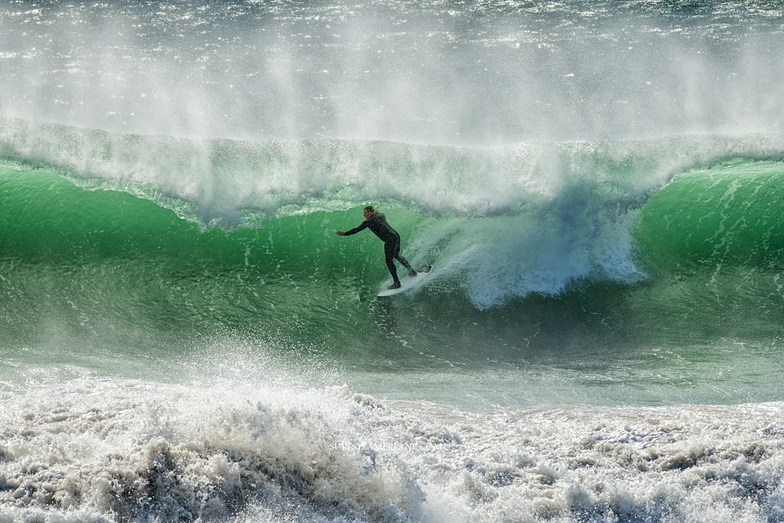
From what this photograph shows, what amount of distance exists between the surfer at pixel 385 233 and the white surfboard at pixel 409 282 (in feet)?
0.23

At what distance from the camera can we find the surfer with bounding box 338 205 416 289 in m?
9.07

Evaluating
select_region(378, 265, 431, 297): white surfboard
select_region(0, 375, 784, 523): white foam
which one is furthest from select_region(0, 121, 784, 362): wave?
select_region(0, 375, 784, 523): white foam

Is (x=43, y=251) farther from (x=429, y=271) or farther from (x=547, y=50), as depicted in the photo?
(x=547, y=50)

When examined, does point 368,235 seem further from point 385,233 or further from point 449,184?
point 449,184

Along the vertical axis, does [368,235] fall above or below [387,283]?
above

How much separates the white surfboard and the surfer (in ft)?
0.23

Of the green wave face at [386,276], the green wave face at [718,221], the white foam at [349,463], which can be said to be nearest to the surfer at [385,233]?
the green wave face at [386,276]

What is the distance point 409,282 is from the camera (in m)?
9.39

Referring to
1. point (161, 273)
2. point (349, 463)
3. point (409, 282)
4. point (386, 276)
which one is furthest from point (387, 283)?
point (349, 463)

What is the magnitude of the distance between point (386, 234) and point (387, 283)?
2.02ft

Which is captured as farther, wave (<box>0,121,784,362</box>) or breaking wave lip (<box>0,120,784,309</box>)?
breaking wave lip (<box>0,120,784,309</box>)

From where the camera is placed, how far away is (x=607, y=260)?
972cm

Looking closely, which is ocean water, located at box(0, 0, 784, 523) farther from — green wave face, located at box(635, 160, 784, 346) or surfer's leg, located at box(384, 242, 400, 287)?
surfer's leg, located at box(384, 242, 400, 287)

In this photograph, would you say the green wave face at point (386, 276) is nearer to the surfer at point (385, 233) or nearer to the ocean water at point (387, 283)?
the ocean water at point (387, 283)
